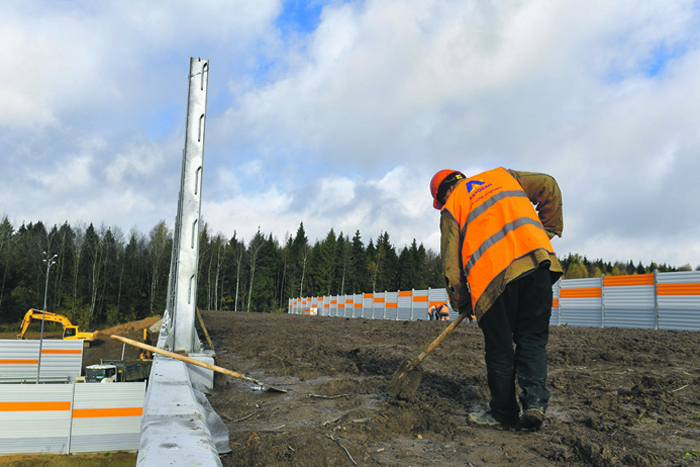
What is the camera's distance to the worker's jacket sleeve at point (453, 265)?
9.41ft

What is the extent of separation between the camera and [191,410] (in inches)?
70.6

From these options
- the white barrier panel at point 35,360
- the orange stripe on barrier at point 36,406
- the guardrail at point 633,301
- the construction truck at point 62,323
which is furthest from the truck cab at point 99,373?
the guardrail at point 633,301

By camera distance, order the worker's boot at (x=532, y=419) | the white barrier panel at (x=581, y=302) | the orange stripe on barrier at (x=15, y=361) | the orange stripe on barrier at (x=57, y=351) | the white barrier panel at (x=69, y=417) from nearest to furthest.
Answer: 1. the worker's boot at (x=532, y=419)
2. the white barrier panel at (x=69, y=417)
3. the white barrier panel at (x=581, y=302)
4. the orange stripe on barrier at (x=15, y=361)
5. the orange stripe on barrier at (x=57, y=351)

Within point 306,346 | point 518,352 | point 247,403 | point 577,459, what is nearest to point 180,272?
point 247,403

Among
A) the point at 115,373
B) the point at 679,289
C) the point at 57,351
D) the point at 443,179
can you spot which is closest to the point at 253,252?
the point at 57,351

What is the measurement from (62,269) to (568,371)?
6148cm

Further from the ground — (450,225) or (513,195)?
(513,195)

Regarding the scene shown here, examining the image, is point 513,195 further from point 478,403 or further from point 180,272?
point 180,272

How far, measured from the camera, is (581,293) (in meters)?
14.0

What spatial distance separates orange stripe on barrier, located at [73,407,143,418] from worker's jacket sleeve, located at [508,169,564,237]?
7.80 metres

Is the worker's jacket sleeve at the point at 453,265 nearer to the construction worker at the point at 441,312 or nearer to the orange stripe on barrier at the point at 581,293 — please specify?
the orange stripe on barrier at the point at 581,293

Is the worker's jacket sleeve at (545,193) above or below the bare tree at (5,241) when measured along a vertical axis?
below

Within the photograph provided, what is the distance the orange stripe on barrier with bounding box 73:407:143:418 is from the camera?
27.0ft

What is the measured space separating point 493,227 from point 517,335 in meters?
0.71
